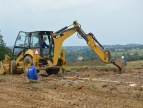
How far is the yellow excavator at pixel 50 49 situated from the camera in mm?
18875

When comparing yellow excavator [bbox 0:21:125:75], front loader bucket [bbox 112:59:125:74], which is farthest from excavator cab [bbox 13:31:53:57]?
front loader bucket [bbox 112:59:125:74]

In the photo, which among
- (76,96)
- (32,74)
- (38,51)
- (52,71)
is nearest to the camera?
(76,96)

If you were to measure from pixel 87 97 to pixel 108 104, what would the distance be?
52.4 inches

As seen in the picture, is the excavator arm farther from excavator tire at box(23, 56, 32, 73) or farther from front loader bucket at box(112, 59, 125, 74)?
excavator tire at box(23, 56, 32, 73)

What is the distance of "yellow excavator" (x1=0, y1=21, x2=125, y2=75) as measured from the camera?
18.9m

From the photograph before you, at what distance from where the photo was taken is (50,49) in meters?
19.1

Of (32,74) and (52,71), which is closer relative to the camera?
(32,74)

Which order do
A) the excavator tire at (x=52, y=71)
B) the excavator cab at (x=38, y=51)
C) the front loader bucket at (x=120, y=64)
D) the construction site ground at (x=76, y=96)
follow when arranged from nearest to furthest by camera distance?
1. the construction site ground at (x=76, y=96)
2. the excavator cab at (x=38, y=51)
3. the front loader bucket at (x=120, y=64)
4. the excavator tire at (x=52, y=71)

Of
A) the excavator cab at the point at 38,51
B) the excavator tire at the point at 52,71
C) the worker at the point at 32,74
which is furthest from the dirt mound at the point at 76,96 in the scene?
the excavator tire at the point at 52,71

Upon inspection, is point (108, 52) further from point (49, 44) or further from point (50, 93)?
point (50, 93)

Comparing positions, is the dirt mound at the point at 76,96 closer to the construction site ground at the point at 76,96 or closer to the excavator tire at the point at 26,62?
the construction site ground at the point at 76,96

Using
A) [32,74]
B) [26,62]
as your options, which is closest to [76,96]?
[32,74]

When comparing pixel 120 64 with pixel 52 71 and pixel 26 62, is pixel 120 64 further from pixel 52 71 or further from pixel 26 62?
pixel 26 62

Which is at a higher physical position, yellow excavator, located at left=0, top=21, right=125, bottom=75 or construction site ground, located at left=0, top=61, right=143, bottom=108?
yellow excavator, located at left=0, top=21, right=125, bottom=75
